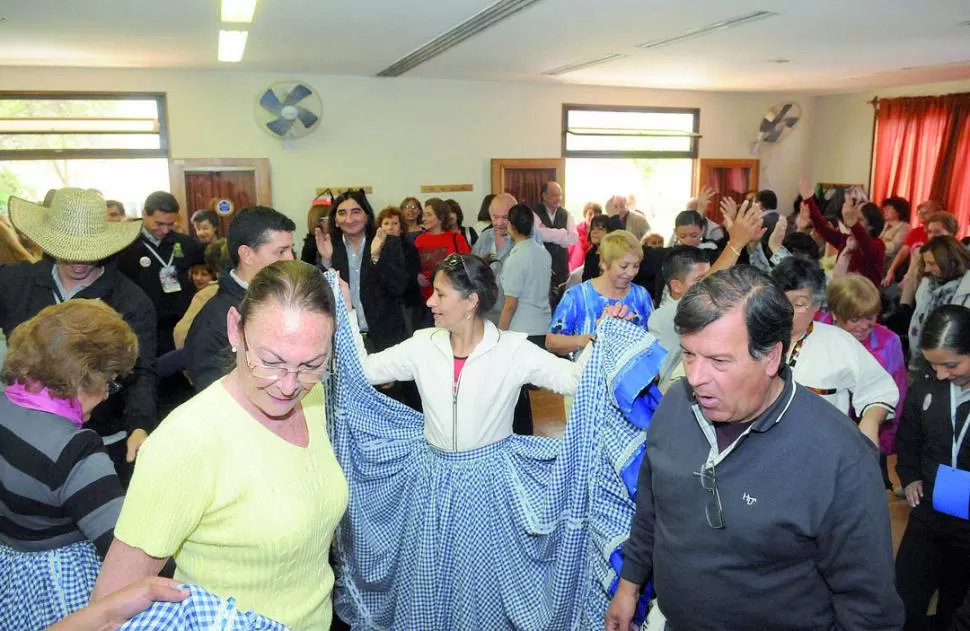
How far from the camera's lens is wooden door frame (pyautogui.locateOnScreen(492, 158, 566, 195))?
8.84 metres

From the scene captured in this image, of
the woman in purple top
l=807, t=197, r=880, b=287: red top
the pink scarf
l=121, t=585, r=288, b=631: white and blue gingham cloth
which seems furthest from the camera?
l=807, t=197, r=880, b=287: red top

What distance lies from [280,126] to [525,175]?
314cm

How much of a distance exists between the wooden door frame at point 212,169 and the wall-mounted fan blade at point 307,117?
61 cm

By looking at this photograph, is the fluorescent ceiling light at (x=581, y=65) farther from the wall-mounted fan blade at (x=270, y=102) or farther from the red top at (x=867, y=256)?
the wall-mounted fan blade at (x=270, y=102)

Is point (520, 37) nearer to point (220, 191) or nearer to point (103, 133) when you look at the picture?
point (220, 191)

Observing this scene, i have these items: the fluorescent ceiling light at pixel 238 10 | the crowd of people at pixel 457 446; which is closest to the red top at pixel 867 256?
the crowd of people at pixel 457 446

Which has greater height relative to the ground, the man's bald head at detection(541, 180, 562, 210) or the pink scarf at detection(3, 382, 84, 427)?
the man's bald head at detection(541, 180, 562, 210)

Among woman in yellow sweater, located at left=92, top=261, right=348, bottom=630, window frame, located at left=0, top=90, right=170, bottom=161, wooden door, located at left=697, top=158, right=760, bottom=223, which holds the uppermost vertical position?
window frame, located at left=0, top=90, right=170, bottom=161

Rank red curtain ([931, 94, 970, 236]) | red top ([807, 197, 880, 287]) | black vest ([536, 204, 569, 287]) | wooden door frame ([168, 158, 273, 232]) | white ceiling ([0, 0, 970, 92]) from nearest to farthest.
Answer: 1. white ceiling ([0, 0, 970, 92])
2. red top ([807, 197, 880, 287])
3. black vest ([536, 204, 569, 287])
4. wooden door frame ([168, 158, 273, 232])
5. red curtain ([931, 94, 970, 236])

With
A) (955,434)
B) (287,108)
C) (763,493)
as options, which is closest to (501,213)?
(287,108)

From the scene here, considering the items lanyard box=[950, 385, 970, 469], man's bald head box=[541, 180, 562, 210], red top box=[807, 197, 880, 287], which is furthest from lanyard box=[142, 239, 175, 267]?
red top box=[807, 197, 880, 287]

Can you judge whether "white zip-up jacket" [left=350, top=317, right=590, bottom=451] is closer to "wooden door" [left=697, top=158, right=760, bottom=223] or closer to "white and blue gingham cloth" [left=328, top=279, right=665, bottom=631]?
"white and blue gingham cloth" [left=328, top=279, right=665, bottom=631]

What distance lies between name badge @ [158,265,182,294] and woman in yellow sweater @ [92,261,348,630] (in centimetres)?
386

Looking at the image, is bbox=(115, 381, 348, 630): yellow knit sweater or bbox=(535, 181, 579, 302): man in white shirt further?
bbox=(535, 181, 579, 302): man in white shirt
